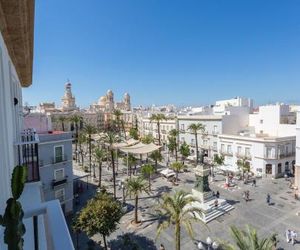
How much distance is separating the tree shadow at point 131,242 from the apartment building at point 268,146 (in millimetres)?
20878

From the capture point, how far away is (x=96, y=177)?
112 feet

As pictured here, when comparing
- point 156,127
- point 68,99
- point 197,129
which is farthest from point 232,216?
point 68,99

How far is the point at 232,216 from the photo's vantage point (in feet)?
68.6

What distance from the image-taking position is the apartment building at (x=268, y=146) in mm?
32656

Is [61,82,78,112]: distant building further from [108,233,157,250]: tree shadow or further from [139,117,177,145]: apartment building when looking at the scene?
[108,233,157,250]: tree shadow

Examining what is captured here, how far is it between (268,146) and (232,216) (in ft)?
50.7

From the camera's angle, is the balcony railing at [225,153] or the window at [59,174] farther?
the balcony railing at [225,153]

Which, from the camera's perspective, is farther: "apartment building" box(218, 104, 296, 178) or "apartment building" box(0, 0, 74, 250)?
"apartment building" box(218, 104, 296, 178)

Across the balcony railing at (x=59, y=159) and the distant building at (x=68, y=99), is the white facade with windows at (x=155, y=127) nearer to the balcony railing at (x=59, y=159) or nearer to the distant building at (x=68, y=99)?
the balcony railing at (x=59, y=159)

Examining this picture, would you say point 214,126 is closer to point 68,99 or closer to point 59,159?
point 59,159

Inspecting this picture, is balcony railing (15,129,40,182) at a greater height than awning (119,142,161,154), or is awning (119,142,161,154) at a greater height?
balcony railing (15,129,40,182)

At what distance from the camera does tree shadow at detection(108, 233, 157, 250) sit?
16031 millimetres

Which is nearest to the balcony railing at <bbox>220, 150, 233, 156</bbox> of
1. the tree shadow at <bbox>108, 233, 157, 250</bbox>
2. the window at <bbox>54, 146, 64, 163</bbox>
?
the tree shadow at <bbox>108, 233, 157, 250</bbox>

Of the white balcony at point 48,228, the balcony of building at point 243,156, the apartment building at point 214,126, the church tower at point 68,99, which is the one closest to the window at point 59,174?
the white balcony at point 48,228
